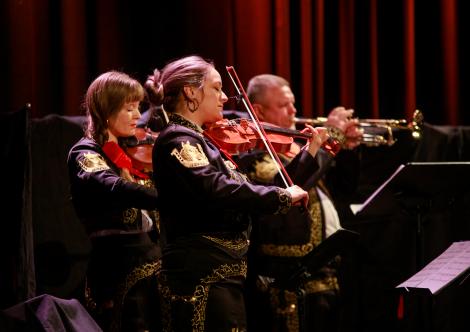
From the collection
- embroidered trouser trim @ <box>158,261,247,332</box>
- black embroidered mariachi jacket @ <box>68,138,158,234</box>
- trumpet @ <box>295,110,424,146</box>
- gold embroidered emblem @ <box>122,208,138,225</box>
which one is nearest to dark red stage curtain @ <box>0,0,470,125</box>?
trumpet @ <box>295,110,424,146</box>

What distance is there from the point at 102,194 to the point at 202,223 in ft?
1.64

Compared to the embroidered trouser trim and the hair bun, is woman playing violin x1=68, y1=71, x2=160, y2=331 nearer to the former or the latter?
the embroidered trouser trim

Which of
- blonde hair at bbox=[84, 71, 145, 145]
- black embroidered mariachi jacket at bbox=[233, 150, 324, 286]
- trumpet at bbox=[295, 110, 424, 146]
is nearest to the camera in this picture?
blonde hair at bbox=[84, 71, 145, 145]

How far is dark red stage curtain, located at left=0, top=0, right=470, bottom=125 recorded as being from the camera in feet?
12.4

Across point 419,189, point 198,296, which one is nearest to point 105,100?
point 198,296

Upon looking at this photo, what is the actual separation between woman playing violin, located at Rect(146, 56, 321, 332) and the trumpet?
1.67 meters

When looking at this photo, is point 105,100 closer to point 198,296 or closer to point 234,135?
point 234,135

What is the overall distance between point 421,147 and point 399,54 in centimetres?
92

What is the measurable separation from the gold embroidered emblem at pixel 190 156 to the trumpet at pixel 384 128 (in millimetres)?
1715

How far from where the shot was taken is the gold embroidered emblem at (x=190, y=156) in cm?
233

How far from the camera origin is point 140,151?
309cm

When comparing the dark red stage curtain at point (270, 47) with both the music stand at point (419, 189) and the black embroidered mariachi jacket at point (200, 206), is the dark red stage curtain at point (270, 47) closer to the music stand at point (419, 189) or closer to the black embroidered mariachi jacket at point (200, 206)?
the music stand at point (419, 189)

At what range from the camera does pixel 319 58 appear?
4621 millimetres

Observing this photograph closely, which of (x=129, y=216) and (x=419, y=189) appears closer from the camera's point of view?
(x=129, y=216)
